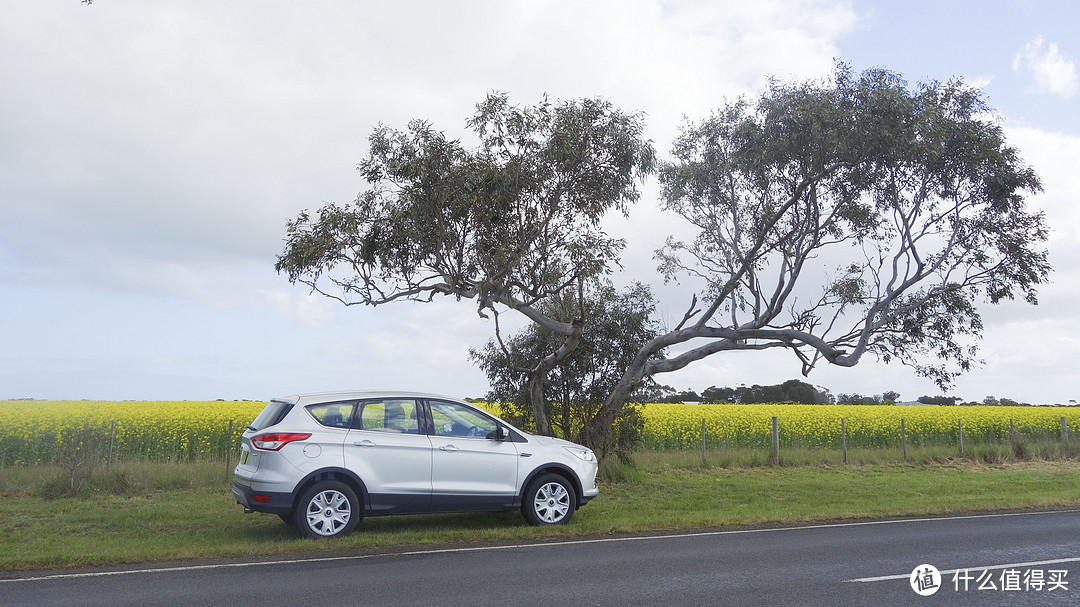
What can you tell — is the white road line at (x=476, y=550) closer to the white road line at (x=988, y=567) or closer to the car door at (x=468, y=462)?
the white road line at (x=988, y=567)

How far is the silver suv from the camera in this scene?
927cm

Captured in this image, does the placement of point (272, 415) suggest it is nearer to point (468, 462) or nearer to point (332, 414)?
point (332, 414)

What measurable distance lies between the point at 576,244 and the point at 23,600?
31.0 ft

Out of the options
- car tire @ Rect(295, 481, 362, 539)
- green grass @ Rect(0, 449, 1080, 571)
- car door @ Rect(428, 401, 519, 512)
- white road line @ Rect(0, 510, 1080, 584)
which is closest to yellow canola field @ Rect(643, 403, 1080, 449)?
green grass @ Rect(0, 449, 1080, 571)

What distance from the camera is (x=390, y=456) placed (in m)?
9.69

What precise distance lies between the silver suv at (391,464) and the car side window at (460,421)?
0.01 m

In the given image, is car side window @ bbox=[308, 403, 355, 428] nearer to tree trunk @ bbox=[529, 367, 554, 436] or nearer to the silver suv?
the silver suv

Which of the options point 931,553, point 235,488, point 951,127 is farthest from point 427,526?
point 951,127

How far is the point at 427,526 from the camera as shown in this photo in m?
10.7

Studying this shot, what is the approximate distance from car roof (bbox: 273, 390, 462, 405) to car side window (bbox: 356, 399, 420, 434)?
0.07m

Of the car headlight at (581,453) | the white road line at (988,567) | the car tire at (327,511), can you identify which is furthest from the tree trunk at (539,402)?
the white road line at (988,567)

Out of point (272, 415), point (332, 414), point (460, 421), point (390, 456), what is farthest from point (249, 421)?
point (390, 456)

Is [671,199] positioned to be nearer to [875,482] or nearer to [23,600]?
[875,482]

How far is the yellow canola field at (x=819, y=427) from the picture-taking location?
2450 cm
